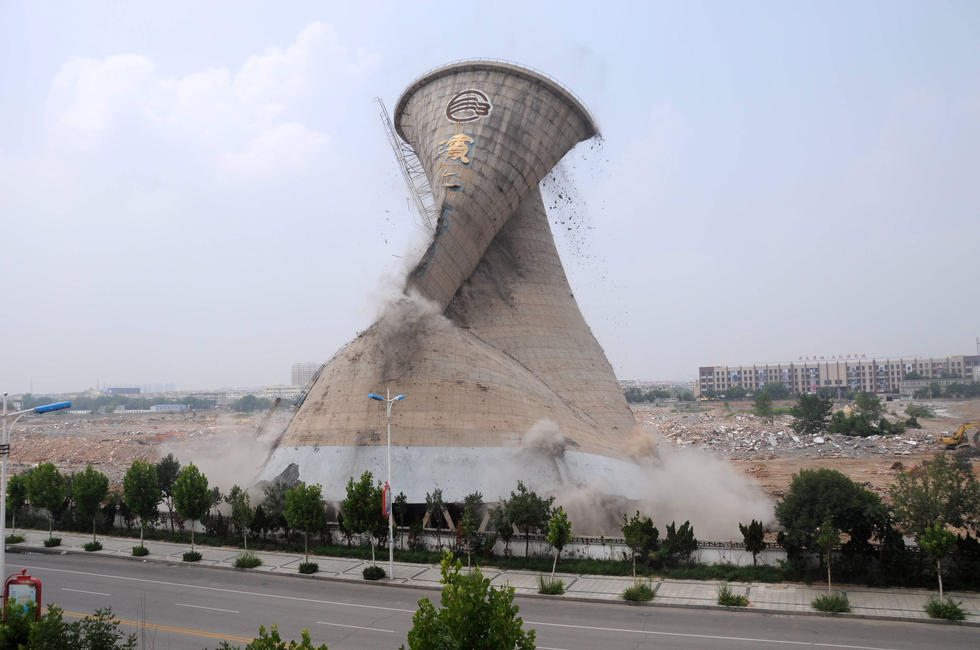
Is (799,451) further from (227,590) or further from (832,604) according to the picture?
(227,590)

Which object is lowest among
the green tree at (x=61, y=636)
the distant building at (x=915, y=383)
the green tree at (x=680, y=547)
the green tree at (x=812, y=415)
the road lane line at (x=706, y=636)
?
the road lane line at (x=706, y=636)

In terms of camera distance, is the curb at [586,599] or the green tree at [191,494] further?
the green tree at [191,494]


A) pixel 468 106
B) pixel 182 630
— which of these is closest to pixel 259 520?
pixel 182 630

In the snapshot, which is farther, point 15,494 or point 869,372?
point 869,372

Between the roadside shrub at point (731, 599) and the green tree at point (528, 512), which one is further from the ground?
the green tree at point (528, 512)

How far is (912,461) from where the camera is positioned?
54.8 m

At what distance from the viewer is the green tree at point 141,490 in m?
30.4

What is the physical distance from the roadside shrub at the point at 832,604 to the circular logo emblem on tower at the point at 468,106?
95.1 ft

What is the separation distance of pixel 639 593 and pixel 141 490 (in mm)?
22151

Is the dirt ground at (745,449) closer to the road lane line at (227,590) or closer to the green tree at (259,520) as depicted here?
the green tree at (259,520)

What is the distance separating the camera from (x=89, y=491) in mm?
32219

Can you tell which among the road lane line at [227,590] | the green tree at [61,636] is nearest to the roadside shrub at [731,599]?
the road lane line at [227,590]

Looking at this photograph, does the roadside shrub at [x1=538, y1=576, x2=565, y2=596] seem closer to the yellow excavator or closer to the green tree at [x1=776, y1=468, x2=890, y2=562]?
the green tree at [x1=776, y1=468, x2=890, y2=562]

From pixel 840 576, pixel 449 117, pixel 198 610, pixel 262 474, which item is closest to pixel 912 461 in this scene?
pixel 840 576
